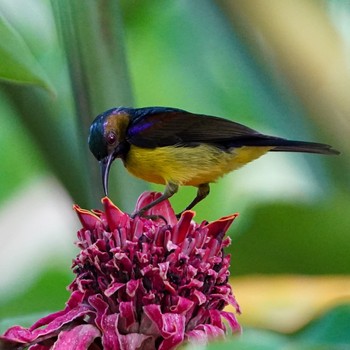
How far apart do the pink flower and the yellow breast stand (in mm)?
211

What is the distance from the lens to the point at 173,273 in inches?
22.6

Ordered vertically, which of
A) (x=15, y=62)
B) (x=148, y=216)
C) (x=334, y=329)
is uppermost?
(x=15, y=62)

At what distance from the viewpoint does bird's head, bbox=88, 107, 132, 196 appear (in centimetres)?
79

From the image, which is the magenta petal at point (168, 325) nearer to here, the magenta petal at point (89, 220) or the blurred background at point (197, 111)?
the magenta petal at point (89, 220)

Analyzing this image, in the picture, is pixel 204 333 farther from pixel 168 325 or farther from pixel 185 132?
pixel 185 132

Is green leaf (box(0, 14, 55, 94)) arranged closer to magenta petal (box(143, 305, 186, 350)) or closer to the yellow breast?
the yellow breast

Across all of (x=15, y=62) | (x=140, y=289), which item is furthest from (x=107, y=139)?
(x=140, y=289)

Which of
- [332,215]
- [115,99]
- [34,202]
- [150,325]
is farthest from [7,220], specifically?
[150,325]

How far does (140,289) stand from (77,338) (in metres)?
0.06

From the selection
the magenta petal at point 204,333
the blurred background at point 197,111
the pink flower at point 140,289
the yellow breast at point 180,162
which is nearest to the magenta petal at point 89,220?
the pink flower at point 140,289

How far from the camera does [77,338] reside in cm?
53

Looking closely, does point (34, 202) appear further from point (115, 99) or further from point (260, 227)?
point (260, 227)

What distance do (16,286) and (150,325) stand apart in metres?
0.57

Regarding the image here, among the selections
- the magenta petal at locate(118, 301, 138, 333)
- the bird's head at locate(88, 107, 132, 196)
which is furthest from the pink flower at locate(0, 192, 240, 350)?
the bird's head at locate(88, 107, 132, 196)
